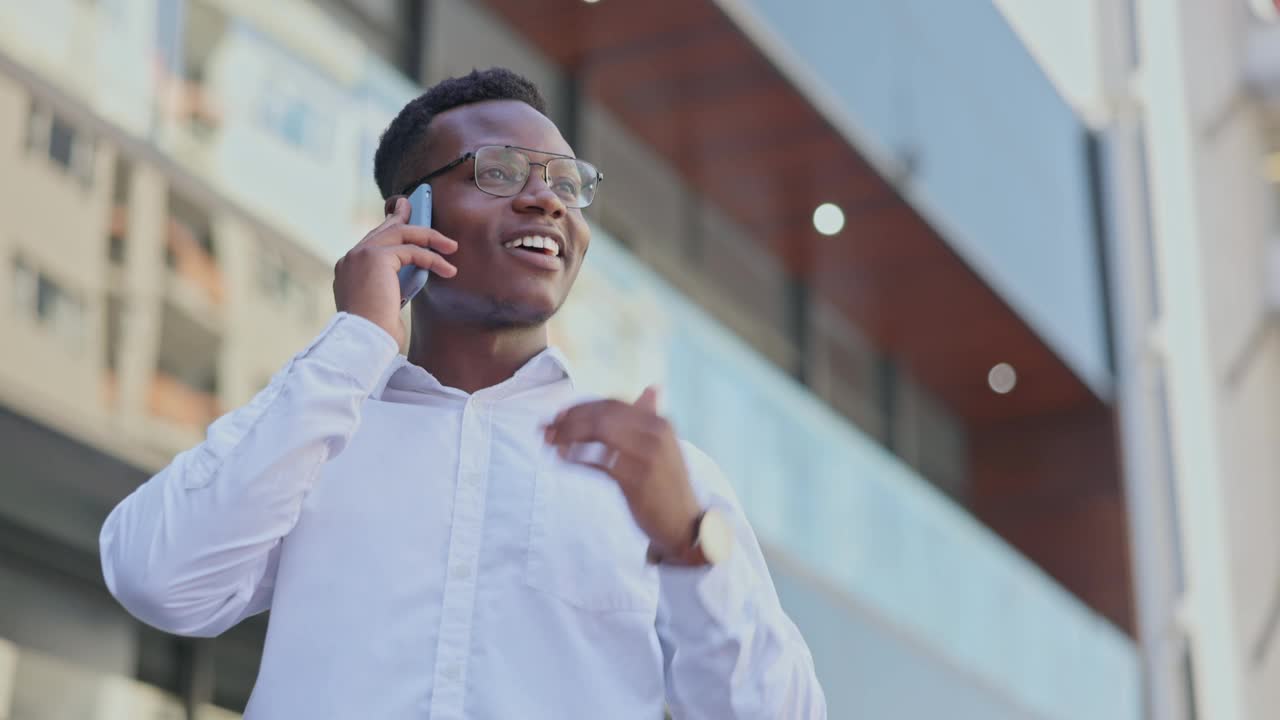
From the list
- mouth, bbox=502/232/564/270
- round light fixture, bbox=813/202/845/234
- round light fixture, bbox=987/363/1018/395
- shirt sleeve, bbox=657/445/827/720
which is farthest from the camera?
round light fixture, bbox=987/363/1018/395

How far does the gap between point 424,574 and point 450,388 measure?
0.28 meters

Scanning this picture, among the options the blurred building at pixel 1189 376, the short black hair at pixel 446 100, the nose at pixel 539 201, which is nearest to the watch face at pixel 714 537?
the nose at pixel 539 201

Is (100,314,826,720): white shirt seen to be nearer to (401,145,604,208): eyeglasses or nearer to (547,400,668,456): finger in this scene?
(547,400,668,456): finger

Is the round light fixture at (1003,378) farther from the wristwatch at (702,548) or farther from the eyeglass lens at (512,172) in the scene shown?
the wristwatch at (702,548)

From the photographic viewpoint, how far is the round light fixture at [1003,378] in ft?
38.5

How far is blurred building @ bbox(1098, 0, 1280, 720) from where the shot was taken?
11.9m

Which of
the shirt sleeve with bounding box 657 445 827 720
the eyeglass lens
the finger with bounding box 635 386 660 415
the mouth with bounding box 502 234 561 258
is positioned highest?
the eyeglass lens

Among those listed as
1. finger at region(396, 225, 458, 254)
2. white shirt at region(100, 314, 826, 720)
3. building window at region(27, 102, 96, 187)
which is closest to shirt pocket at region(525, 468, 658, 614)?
white shirt at region(100, 314, 826, 720)

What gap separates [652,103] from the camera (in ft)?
25.9

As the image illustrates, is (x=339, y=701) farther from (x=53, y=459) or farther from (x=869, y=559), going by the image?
(x=869, y=559)

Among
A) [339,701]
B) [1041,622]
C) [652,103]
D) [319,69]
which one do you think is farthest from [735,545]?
[1041,622]

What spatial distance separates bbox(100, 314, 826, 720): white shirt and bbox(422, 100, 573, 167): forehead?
0.37 meters

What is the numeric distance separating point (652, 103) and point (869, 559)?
251 centimetres

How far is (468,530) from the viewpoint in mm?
1711
